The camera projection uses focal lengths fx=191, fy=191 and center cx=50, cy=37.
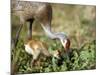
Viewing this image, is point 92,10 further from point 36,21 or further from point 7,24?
point 7,24

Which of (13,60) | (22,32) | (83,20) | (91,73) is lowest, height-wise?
(91,73)

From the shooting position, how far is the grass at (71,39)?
1.65 meters

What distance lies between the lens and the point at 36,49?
169 centimetres

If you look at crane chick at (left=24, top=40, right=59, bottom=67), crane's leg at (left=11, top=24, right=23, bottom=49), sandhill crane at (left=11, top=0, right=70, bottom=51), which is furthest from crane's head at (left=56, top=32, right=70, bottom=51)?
crane's leg at (left=11, top=24, right=23, bottom=49)

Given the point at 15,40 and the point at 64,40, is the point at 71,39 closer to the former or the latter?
the point at 64,40

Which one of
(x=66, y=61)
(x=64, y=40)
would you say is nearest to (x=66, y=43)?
(x=64, y=40)

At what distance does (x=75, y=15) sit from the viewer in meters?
1.80

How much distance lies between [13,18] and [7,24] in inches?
2.9

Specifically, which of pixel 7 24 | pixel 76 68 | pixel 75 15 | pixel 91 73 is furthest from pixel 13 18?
pixel 91 73

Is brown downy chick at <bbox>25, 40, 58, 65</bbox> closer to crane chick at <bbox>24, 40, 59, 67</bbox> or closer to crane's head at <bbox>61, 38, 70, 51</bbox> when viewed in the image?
crane chick at <bbox>24, 40, 59, 67</bbox>

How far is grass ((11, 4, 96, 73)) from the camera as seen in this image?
1.65 m

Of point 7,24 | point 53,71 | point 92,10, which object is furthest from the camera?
point 92,10

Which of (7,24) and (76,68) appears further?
(76,68)

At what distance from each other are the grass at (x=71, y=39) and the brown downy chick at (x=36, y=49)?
0.03 m
